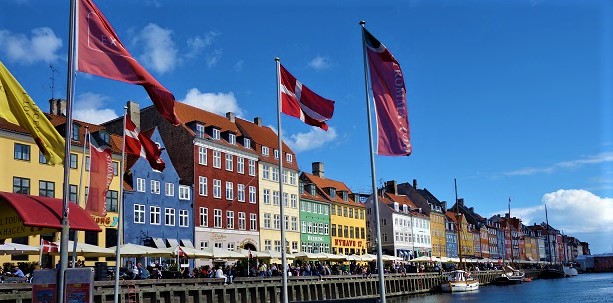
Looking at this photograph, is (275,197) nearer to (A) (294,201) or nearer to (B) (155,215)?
(A) (294,201)

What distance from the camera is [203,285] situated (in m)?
41.2

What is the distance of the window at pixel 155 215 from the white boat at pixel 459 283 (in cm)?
3541

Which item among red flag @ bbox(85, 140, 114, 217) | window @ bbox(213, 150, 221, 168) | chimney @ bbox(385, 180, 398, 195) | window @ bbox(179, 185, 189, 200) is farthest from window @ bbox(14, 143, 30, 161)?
chimney @ bbox(385, 180, 398, 195)

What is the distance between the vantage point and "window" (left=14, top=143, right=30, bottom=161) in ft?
145

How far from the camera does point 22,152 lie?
44.8 metres

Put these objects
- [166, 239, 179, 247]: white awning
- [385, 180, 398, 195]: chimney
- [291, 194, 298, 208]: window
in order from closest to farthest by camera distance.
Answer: [166, 239, 179, 247]: white awning < [291, 194, 298, 208]: window < [385, 180, 398, 195]: chimney

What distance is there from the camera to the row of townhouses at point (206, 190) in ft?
152

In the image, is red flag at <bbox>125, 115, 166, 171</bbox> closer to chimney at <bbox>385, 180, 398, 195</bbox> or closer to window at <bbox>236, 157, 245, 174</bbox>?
window at <bbox>236, 157, 245, 174</bbox>

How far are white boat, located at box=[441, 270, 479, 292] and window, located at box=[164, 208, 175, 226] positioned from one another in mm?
33832

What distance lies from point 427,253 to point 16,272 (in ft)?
283

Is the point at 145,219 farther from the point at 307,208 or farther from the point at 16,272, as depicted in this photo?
the point at 307,208

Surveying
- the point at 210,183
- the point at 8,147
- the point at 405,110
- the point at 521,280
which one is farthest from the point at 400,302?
the point at 521,280

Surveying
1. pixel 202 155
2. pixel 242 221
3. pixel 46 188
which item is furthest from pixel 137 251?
pixel 242 221

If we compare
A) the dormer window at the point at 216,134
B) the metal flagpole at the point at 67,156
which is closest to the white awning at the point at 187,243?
the dormer window at the point at 216,134
